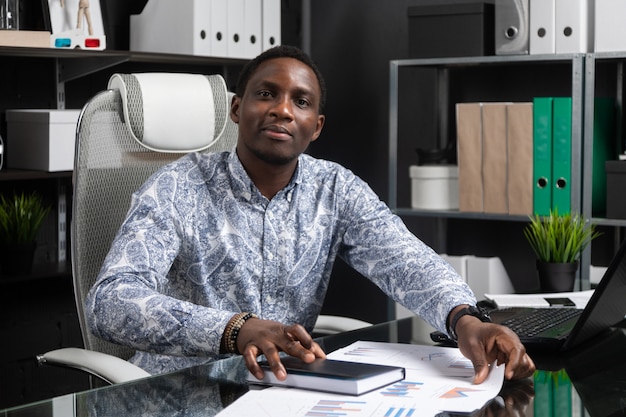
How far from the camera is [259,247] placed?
1.79 m

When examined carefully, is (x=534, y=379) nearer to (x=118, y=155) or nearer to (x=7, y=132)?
(x=118, y=155)

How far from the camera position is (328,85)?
380 cm

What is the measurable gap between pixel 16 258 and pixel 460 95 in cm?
172

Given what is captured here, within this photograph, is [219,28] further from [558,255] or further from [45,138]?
[558,255]

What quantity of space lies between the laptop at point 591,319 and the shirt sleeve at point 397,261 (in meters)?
0.09

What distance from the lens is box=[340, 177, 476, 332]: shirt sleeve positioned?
1.56 metres

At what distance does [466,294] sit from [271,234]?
1.39ft

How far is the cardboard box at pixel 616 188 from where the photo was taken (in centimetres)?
283

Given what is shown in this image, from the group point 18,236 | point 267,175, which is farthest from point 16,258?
point 267,175

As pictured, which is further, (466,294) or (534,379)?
(466,294)

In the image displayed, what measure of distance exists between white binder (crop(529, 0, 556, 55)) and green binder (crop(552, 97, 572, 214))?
0.58 feet

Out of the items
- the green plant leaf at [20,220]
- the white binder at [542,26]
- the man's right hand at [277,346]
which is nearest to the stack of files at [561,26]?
the white binder at [542,26]

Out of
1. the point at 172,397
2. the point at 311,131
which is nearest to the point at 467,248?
the point at 311,131

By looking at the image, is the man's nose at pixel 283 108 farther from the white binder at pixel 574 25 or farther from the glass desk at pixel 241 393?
the white binder at pixel 574 25
